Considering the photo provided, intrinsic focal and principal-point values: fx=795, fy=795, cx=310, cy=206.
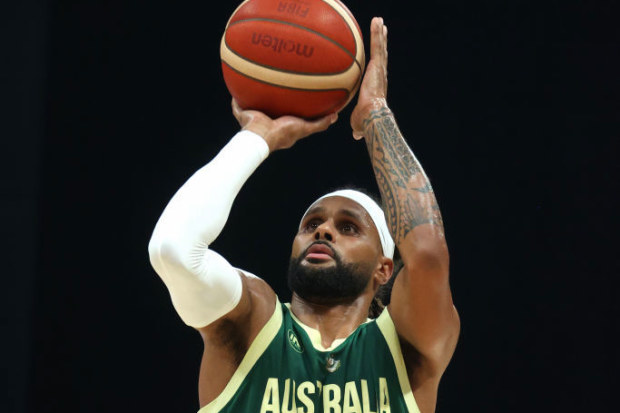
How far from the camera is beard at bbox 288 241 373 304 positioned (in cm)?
201

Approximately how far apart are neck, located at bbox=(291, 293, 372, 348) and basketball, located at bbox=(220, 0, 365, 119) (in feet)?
1.63

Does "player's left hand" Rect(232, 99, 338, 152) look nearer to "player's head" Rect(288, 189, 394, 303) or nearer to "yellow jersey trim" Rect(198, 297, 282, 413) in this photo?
"player's head" Rect(288, 189, 394, 303)

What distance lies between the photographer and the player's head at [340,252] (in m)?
2.02

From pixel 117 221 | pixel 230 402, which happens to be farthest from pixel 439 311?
pixel 117 221

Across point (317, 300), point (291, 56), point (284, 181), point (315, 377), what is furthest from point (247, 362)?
point (284, 181)

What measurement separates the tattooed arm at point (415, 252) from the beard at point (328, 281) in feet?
0.57

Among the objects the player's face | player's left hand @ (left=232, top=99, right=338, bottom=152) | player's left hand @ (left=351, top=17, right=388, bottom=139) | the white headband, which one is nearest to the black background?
the white headband

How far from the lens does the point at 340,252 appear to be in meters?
2.05

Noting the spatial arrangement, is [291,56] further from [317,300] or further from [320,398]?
[320,398]

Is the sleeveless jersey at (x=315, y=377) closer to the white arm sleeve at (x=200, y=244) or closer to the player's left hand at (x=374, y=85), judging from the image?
the white arm sleeve at (x=200, y=244)

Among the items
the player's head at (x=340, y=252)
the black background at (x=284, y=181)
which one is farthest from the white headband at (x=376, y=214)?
the black background at (x=284, y=181)

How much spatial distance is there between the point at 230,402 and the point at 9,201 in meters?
1.66

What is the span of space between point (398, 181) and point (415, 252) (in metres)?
0.20

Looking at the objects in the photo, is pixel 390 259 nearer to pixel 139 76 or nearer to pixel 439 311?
pixel 439 311
